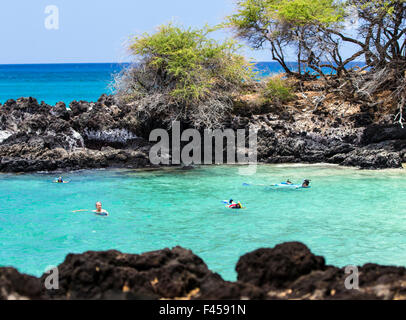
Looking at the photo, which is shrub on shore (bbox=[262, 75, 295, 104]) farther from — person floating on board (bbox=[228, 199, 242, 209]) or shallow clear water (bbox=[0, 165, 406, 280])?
person floating on board (bbox=[228, 199, 242, 209])

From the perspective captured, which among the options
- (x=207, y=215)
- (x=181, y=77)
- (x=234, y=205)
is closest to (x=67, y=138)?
(x=181, y=77)

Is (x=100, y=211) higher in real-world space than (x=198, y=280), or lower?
lower

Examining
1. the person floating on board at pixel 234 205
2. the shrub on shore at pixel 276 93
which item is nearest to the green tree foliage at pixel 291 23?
the shrub on shore at pixel 276 93

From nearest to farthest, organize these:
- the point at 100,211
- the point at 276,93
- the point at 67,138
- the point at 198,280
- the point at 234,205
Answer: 1. the point at 198,280
2. the point at 100,211
3. the point at 234,205
4. the point at 67,138
5. the point at 276,93

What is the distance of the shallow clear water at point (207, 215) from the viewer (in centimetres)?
1025

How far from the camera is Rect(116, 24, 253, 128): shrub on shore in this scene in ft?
61.7

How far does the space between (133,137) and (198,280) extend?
14.4 metres

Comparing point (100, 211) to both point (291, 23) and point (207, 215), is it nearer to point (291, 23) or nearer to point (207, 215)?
point (207, 215)

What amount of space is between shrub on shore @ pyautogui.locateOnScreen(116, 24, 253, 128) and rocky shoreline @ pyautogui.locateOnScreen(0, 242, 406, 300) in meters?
13.0

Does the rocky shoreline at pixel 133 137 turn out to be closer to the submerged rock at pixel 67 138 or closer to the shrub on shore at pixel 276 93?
the submerged rock at pixel 67 138

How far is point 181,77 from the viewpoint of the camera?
18969 mm

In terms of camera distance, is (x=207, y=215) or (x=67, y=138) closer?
(x=207, y=215)
